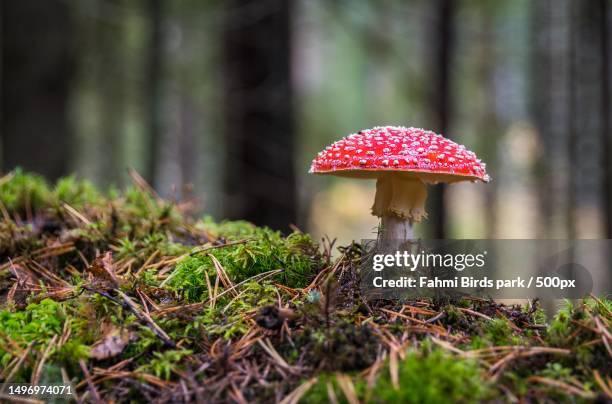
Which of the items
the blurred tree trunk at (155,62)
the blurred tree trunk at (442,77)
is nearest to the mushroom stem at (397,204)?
the blurred tree trunk at (442,77)

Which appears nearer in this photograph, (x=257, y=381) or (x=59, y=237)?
(x=257, y=381)

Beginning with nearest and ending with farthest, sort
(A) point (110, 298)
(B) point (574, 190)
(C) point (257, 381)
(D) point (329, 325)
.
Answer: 1. (C) point (257, 381)
2. (D) point (329, 325)
3. (A) point (110, 298)
4. (B) point (574, 190)

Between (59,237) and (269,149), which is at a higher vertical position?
(269,149)

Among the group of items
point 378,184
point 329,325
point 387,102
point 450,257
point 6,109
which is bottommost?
point 329,325

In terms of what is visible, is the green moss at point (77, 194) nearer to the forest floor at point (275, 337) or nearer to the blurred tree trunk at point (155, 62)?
the forest floor at point (275, 337)

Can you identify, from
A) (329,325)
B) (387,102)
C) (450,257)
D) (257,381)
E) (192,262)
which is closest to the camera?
(257,381)

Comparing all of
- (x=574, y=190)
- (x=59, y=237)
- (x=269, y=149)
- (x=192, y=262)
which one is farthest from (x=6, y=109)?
(x=574, y=190)

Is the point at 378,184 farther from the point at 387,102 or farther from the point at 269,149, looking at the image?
the point at 387,102
